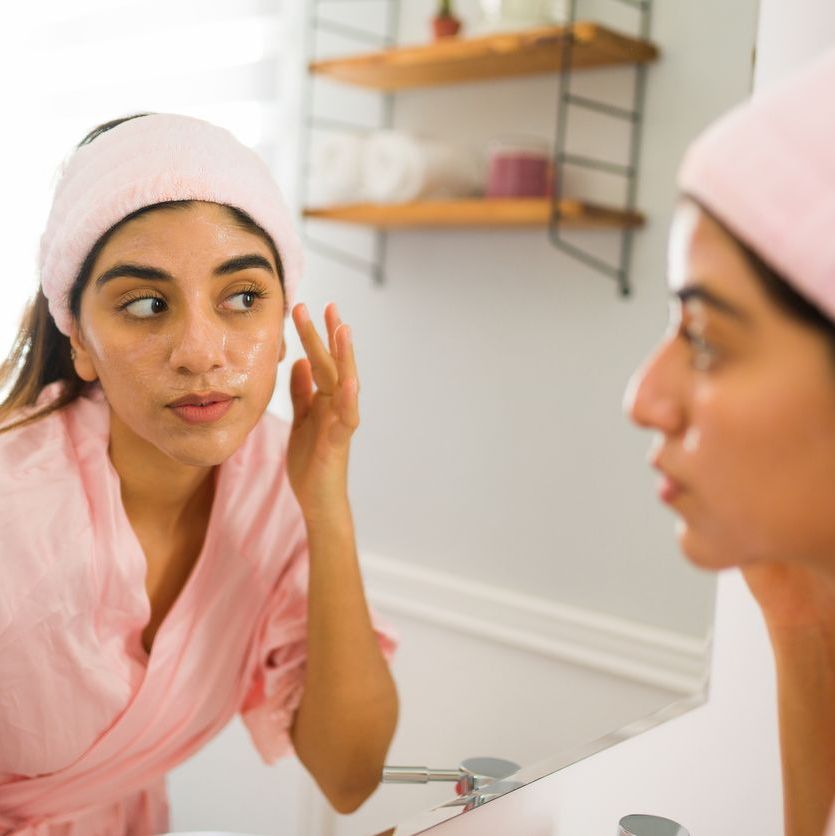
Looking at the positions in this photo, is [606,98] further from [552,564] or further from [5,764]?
[5,764]

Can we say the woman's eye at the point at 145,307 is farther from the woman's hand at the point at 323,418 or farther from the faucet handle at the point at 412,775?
the faucet handle at the point at 412,775

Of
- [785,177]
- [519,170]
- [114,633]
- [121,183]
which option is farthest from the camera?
[519,170]

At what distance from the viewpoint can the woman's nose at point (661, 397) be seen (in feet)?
1.62

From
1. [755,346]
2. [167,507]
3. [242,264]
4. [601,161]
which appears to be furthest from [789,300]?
[601,161]

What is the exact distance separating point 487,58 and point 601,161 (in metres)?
0.15

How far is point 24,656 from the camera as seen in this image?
2.00ft

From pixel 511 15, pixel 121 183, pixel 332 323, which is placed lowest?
pixel 332 323

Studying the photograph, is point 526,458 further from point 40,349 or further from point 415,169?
point 40,349

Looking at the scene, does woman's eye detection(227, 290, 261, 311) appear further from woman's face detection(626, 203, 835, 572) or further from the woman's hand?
woman's face detection(626, 203, 835, 572)

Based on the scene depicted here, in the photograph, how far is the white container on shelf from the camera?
0.89m

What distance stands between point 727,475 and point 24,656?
0.41m

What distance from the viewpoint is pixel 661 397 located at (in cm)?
50

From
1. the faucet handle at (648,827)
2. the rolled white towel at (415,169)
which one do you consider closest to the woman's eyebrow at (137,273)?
the rolled white towel at (415,169)

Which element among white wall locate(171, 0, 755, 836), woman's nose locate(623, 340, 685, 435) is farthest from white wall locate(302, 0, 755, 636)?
woman's nose locate(623, 340, 685, 435)
